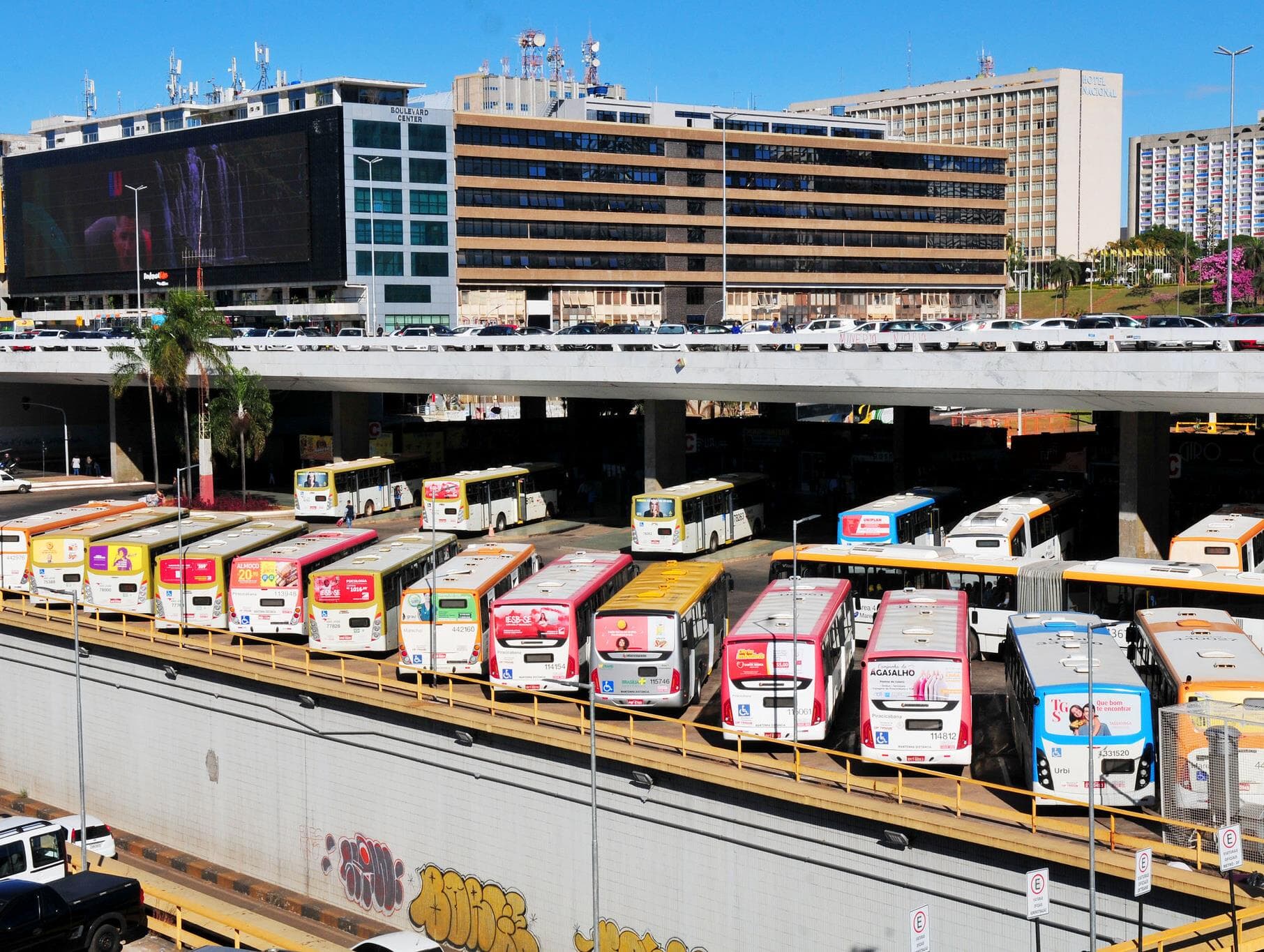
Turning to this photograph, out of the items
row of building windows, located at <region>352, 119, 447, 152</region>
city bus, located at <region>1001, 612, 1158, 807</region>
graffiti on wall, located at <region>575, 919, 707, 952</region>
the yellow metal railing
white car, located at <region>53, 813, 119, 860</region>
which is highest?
row of building windows, located at <region>352, 119, 447, 152</region>

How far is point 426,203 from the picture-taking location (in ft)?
361

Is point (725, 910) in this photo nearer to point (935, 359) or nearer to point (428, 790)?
point (428, 790)

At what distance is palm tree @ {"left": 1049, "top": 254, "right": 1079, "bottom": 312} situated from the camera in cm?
17112

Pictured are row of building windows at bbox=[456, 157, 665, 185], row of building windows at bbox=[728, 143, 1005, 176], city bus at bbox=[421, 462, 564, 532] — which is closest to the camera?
city bus at bbox=[421, 462, 564, 532]

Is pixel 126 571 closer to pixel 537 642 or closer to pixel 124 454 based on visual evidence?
pixel 537 642

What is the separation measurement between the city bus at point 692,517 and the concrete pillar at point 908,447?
372 inches

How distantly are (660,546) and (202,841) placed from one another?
→ 1935 centimetres

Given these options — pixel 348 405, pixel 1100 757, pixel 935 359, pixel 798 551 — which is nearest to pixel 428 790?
pixel 798 551

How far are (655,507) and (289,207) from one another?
69940mm

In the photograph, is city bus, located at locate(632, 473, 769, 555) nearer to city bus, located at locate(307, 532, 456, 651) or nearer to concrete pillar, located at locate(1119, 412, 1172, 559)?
concrete pillar, located at locate(1119, 412, 1172, 559)

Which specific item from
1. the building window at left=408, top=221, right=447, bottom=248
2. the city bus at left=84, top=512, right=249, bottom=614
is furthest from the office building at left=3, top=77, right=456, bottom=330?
the city bus at left=84, top=512, right=249, bottom=614

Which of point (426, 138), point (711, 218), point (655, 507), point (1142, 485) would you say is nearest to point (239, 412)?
point (655, 507)

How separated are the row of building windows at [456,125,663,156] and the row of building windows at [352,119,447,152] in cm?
207

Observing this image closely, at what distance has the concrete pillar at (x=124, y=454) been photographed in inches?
3108
